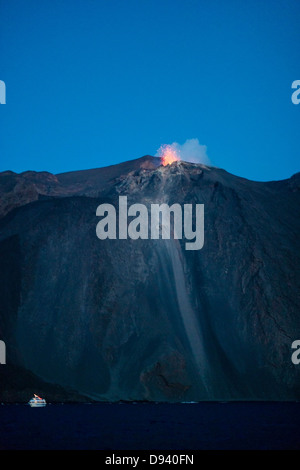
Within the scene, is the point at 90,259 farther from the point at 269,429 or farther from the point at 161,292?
the point at 269,429

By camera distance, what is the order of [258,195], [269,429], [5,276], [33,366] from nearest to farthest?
[269,429] → [33,366] → [5,276] → [258,195]

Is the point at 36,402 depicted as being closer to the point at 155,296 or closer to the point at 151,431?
the point at 155,296

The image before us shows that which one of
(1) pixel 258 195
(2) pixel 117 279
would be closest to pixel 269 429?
(2) pixel 117 279

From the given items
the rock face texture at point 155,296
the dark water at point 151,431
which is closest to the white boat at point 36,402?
the rock face texture at point 155,296

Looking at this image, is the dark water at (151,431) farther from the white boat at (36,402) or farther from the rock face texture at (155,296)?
the rock face texture at (155,296)

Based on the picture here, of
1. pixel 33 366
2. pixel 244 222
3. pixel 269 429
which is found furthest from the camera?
pixel 244 222
